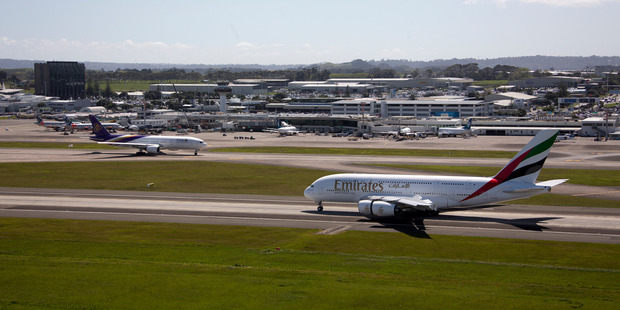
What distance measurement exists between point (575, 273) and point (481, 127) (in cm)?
13997

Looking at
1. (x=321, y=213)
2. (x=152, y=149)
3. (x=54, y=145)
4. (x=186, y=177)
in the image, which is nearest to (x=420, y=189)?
(x=321, y=213)

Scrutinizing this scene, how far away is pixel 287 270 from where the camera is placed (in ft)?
122

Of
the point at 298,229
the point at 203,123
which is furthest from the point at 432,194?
the point at 203,123

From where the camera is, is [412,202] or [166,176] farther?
[166,176]

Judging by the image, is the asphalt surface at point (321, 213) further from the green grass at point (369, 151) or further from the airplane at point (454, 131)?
the airplane at point (454, 131)

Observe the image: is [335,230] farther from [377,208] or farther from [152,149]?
[152,149]

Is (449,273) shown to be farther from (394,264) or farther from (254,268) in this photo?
(254,268)

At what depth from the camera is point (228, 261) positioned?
39688 millimetres

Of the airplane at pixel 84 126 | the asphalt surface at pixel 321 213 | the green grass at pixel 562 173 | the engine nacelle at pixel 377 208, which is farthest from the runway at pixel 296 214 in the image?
the airplane at pixel 84 126

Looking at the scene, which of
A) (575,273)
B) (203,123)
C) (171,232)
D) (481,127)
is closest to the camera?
(575,273)

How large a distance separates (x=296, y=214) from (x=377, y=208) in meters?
8.80

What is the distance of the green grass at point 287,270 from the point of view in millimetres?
30922

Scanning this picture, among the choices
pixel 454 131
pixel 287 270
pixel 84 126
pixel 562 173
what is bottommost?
pixel 287 270

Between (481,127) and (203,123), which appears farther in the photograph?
(203,123)
